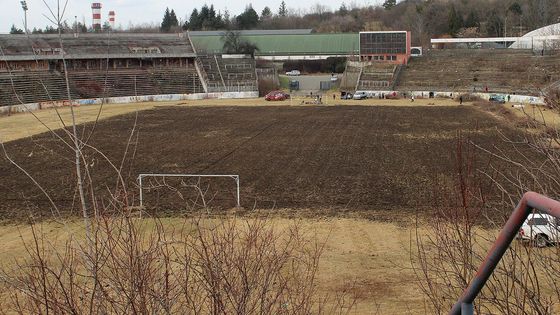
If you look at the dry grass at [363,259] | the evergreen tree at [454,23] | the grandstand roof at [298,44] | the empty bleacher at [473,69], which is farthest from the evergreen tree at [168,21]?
the dry grass at [363,259]

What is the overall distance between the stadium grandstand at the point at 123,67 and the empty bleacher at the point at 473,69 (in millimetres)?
20816

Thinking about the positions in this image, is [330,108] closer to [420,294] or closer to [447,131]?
[447,131]

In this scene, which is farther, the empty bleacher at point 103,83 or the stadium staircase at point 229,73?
the stadium staircase at point 229,73

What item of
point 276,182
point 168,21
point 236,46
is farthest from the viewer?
point 168,21

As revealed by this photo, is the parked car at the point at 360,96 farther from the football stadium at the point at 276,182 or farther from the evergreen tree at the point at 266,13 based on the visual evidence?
the evergreen tree at the point at 266,13

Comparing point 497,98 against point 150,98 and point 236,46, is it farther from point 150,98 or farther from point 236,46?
point 236,46

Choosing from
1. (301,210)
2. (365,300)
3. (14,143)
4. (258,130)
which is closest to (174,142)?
(258,130)

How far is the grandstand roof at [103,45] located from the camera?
201 feet

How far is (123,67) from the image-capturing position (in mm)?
65875

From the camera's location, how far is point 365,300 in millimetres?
10672

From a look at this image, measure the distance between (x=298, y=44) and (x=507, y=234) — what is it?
96.2 metres

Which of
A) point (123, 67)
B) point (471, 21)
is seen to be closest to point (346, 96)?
point (123, 67)

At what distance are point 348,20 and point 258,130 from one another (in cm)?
11479

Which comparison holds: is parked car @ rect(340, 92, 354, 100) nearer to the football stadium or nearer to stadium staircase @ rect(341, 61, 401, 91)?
Answer: the football stadium
